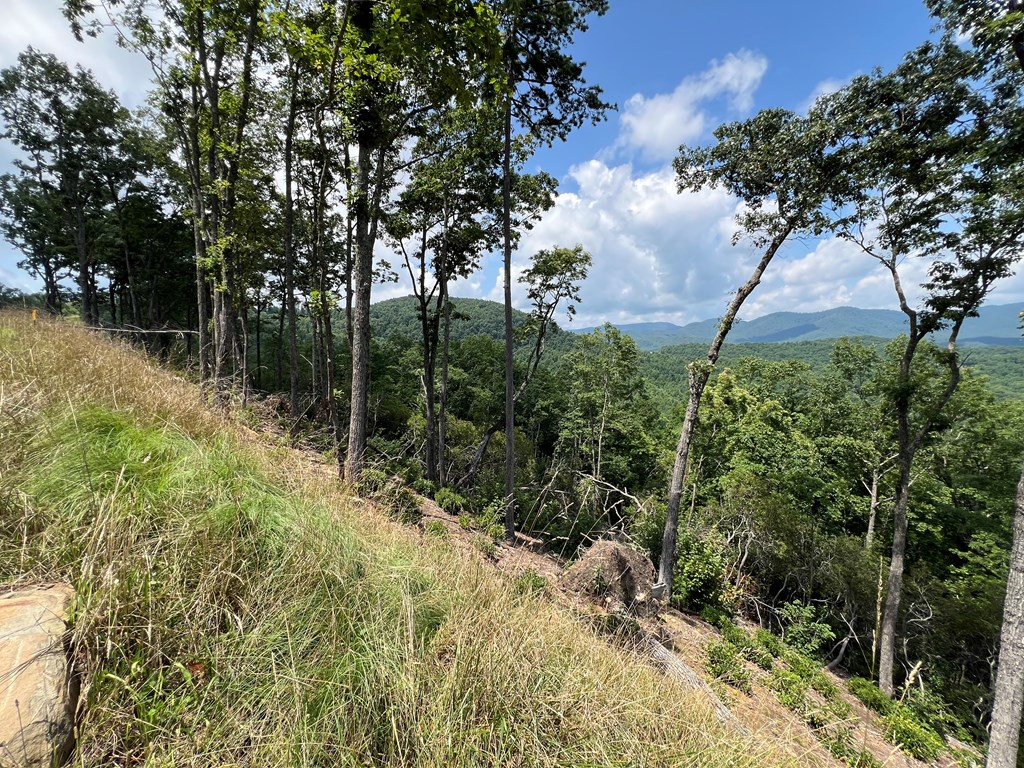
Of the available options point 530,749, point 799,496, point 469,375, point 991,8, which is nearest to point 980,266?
point 991,8

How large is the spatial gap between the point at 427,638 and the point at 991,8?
12.7 meters

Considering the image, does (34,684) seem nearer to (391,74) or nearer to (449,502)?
(391,74)

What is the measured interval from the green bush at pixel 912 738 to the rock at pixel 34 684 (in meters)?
11.6

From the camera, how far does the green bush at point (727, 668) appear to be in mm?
6426

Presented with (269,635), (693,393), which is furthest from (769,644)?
(269,635)

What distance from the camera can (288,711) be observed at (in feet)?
5.11

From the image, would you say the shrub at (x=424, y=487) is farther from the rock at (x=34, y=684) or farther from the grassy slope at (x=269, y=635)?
the rock at (x=34, y=684)

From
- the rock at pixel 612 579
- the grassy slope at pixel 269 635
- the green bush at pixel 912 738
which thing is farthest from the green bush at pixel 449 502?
the green bush at pixel 912 738

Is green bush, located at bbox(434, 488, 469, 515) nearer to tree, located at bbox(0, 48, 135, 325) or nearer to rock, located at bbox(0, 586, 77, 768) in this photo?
rock, located at bbox(0, 586, 77, 768)

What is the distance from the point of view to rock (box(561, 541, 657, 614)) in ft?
20.0

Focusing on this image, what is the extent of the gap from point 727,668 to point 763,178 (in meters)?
10.1

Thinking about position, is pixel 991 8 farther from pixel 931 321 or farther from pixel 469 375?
pixel 469 375

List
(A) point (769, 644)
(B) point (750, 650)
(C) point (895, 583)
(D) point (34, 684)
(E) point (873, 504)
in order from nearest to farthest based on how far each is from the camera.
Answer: (D) point (34, 684)
(B) point (750, 650)
(A) point (769, 644)
(C) point (895, 583)
(E) point (873, 504)

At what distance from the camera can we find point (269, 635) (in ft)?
5.88
